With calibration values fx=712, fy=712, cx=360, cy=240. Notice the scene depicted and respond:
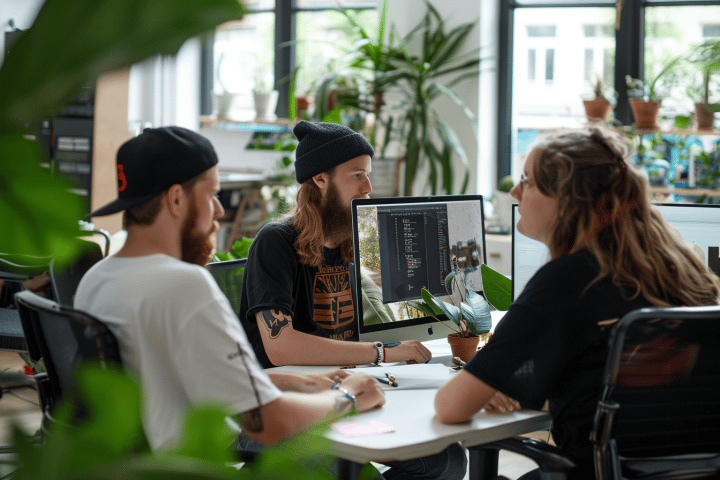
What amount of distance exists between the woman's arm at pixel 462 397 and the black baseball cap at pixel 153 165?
0.60m

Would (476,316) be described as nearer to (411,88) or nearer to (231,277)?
(231,277)

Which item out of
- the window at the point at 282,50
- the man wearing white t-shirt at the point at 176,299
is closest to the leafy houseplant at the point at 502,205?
the window at the point at 282,50

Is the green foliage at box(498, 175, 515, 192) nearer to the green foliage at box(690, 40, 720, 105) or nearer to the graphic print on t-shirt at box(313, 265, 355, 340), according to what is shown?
the green foliage at box(690, 40, 720, 105)

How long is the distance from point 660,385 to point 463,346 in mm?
595

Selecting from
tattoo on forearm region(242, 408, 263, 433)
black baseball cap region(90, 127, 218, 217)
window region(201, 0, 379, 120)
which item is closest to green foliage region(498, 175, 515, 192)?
window region(201, 0, 379, 120)

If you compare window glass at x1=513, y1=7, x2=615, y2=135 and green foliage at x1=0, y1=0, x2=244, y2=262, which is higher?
window glass at x1=513, y1=7, x2=615, y2=135

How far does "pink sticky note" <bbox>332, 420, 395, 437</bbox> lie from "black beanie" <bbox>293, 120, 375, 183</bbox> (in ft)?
2.89

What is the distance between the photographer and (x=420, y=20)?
4789mm

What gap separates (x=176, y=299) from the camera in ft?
3.44

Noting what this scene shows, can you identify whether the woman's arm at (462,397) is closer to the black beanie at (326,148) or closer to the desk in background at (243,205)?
the black beanie at (326,148)

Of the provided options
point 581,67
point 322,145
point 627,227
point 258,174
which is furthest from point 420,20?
point 627,227

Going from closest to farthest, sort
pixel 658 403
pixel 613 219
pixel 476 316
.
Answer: pixel 658 403
pixel 613 219
pixel 476 316

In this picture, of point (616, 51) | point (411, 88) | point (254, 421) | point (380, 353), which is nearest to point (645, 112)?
point (616, 51)

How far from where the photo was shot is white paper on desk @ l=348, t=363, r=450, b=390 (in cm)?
159
